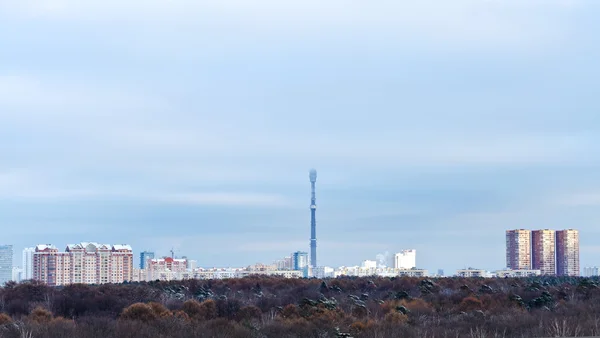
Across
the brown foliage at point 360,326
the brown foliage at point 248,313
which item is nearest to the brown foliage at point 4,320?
the brown foliage at point 248,313

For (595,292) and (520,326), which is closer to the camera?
(520,326)

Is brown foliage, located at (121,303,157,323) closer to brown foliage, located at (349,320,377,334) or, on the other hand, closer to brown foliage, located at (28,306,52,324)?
brown foliage, located at (28,306,52,324)

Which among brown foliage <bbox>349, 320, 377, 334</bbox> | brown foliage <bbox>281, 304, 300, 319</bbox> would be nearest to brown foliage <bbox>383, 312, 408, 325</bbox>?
brown foliage <bbox>349, 320, 377, 334</bbox>

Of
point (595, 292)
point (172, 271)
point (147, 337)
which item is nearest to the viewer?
point (147, 337)

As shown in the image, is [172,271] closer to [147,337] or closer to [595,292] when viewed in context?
[595,292]

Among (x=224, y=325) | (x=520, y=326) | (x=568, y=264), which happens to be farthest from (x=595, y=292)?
(x=568, y=264)

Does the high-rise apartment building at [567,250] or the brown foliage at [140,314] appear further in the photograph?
the high-rise apartment building at [567,250]

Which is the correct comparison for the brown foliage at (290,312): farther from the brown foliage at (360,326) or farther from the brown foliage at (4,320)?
the brown foliage at (4,320)
